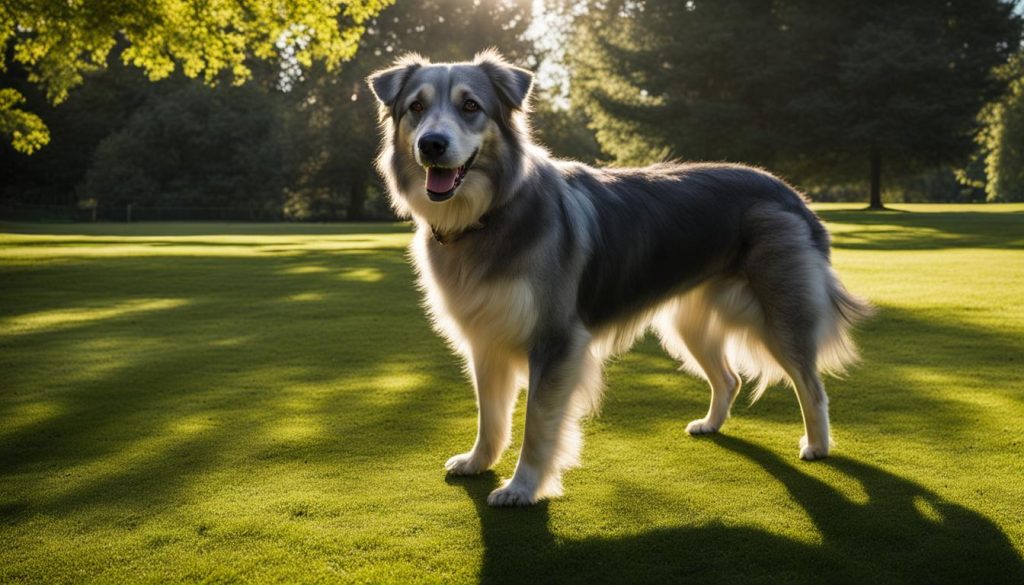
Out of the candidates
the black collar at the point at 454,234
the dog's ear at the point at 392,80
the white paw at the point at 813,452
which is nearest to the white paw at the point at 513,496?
the black collar at the point at 454,234

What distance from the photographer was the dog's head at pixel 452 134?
13.4ft

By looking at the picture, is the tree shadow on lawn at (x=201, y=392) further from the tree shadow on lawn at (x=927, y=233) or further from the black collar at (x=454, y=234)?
the tree shadow on lawn at (x=927, y=233)

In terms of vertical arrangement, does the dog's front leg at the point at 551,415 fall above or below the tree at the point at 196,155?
below

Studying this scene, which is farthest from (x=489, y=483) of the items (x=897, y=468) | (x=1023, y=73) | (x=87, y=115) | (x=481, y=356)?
(x=87, y=115)

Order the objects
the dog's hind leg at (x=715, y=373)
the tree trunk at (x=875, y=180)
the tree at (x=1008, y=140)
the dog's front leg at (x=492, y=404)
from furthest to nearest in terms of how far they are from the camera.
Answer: the tree at (x=1008, y=140) → the tree trunk at (x=875, y=180) → the dog's hind leg at (x=715, y=373) → the dog's front leg at (x=492, y=404)

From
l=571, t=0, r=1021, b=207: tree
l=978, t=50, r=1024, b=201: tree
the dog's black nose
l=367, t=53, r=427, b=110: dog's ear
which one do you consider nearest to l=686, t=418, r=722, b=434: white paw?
the dog's black nose

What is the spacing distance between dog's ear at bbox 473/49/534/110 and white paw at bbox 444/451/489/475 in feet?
5.88

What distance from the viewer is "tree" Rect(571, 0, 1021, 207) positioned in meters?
34.7

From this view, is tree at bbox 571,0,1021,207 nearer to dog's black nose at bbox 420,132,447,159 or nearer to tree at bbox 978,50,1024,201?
tree at bbox 978,50,1024,201

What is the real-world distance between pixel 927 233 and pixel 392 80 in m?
20.3

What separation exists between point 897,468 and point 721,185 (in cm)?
179

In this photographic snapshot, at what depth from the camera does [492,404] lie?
447cm

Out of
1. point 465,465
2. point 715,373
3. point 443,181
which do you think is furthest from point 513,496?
point 715,373

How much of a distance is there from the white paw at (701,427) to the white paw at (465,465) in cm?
126
